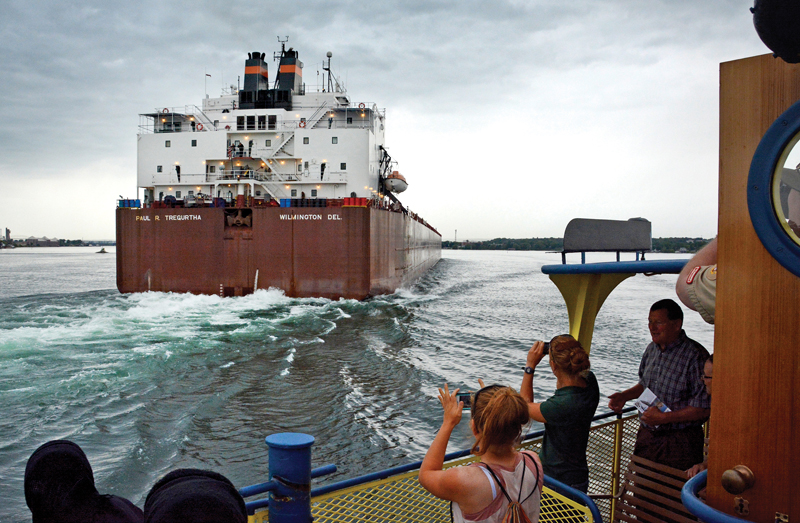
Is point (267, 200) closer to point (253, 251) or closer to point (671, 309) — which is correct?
point (253, 251)

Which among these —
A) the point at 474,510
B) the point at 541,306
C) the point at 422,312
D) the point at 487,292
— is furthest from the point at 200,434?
the point at 487,292

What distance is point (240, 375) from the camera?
32.9ft

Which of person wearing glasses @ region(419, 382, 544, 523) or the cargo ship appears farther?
the cargo ship

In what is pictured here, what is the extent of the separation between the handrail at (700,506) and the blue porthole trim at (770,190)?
0.73 metres

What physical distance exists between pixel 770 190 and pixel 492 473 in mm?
1236

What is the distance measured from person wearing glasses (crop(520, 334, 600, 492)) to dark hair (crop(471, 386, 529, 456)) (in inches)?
31.1

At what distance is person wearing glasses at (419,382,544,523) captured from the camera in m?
1.81

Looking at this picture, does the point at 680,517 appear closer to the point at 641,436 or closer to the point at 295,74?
the point at 641,436

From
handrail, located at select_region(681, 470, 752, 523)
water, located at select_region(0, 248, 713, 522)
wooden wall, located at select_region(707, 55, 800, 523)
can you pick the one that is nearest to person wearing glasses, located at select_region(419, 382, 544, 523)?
handrail, located at select_region(681, 470, 752, 523)

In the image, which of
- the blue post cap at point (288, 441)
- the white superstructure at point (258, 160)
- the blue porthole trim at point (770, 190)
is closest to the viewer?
the blue porthole trim at point (770, 190)

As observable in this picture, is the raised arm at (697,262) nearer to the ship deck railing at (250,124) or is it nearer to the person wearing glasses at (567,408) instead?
the person wearing glasses at (567,408)

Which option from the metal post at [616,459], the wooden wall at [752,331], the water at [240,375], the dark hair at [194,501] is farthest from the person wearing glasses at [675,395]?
the water at [240,375]

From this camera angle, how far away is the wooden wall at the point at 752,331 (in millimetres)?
1521

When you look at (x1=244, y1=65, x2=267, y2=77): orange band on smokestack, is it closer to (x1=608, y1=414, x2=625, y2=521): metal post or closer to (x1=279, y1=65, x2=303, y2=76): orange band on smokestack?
(x1=279, y1=65, x2=303, y2=76): orange band on smokestack
